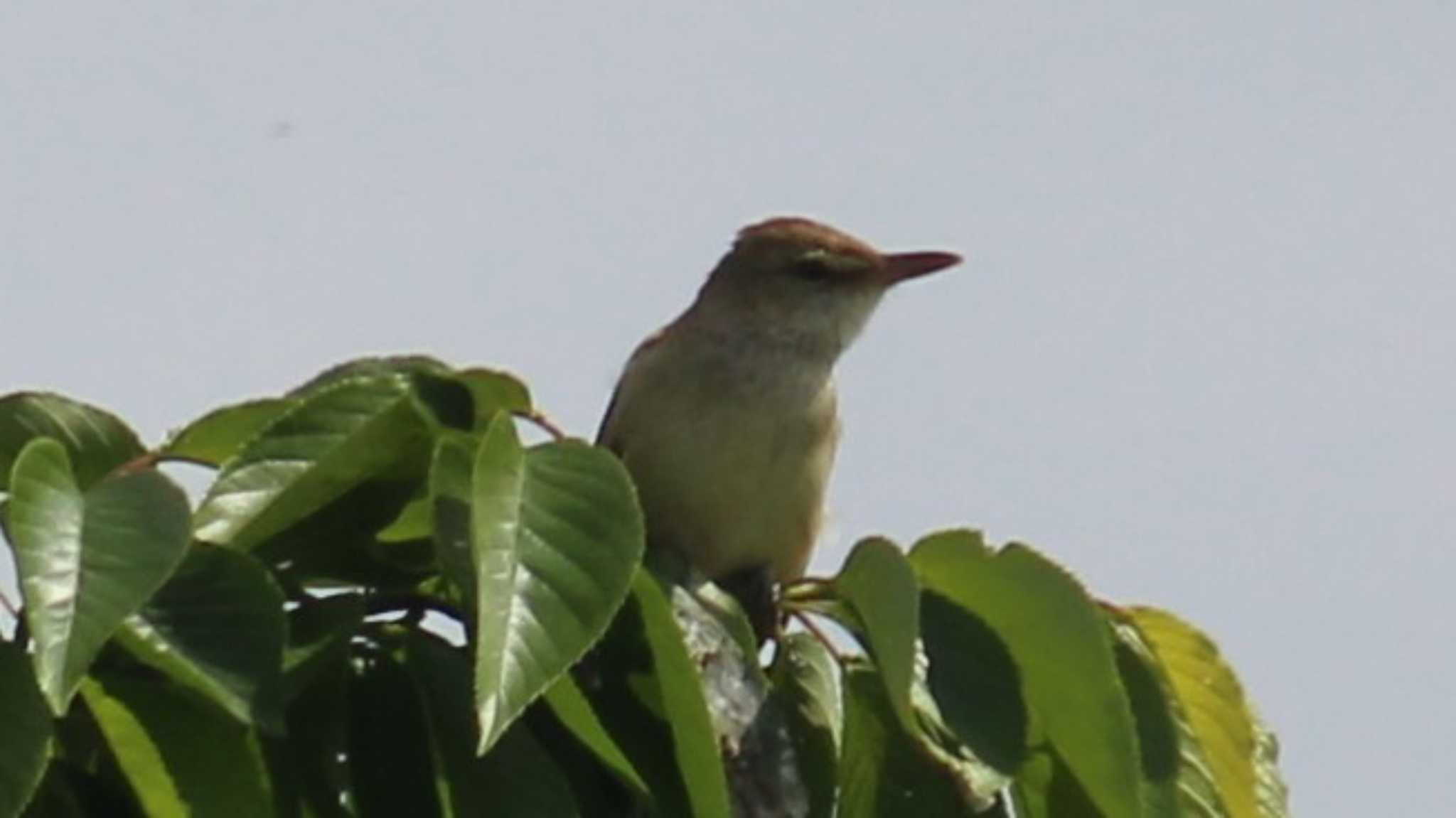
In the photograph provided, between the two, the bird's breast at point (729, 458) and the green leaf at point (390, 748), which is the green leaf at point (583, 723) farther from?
the bird's breast at point (729, 458)

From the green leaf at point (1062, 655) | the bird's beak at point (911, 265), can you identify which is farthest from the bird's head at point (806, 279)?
the green leaf at point (1062, 655)

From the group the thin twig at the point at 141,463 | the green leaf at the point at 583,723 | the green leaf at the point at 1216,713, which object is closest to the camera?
the green leaf at the point at 583,723

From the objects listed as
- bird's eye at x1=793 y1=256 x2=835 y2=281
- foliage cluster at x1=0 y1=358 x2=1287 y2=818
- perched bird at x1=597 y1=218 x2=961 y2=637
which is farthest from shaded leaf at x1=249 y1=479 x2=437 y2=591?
bird's eye at x1=793 y1=256 x2=835 y2=281

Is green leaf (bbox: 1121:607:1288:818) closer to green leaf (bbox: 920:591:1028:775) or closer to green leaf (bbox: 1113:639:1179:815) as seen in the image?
green leaf (bbox: 1113:639:1179:815)

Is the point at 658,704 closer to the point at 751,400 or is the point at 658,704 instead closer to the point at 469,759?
the point at 469,759

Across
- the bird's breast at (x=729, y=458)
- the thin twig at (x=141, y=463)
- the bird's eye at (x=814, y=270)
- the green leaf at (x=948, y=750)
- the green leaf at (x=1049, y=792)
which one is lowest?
the bird's breast at (x=729, y=458)

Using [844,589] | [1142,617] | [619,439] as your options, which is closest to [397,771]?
[844,589]
